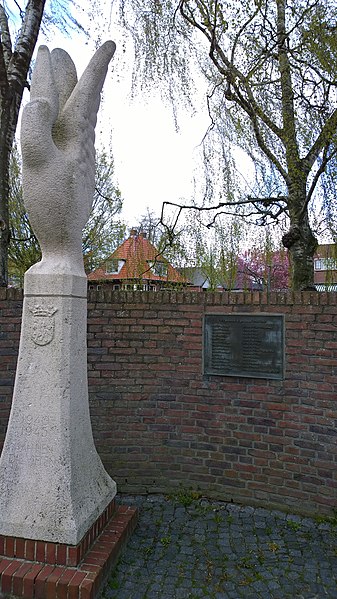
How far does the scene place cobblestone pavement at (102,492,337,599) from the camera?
278cm

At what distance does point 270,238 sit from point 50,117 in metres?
7.28

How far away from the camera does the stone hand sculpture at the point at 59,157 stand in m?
2.72

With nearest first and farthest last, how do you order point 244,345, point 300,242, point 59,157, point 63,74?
point 59,157 < point 63,74 < point 244,345 < point 300,242

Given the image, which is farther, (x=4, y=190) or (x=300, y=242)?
(x=300, y=242)

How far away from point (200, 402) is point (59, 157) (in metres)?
2.61

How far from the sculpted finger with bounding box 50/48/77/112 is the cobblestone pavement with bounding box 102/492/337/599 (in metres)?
3.25

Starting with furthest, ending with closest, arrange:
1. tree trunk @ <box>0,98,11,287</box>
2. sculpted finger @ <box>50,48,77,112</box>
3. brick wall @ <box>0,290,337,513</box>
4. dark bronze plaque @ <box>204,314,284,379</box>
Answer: tree trunk @ <box>0,98,11,287</box>
dark bronze plaque @ <box>204,314,284,379</box>
brick wall @ <box>0,290,337,513</box>
sculpted finger @ <box>50,48,77,112</box>

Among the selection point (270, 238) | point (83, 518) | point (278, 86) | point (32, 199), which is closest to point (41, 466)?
point (83, 518)

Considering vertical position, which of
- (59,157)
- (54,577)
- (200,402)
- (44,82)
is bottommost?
(54,577)

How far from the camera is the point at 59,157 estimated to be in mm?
2803

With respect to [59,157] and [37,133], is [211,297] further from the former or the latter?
[37,133]

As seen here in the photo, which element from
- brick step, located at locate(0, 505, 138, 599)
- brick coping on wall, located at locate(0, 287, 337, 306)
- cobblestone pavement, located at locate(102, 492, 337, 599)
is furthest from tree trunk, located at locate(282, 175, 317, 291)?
brick step, located at locate(0, 505, 138, 599)

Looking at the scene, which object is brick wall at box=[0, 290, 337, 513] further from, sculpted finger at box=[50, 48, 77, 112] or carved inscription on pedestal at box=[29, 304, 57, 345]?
sculpted finger at box=[50, 48, 77, 112]

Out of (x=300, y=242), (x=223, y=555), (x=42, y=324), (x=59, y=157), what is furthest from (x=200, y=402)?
(x=300, y=242)
